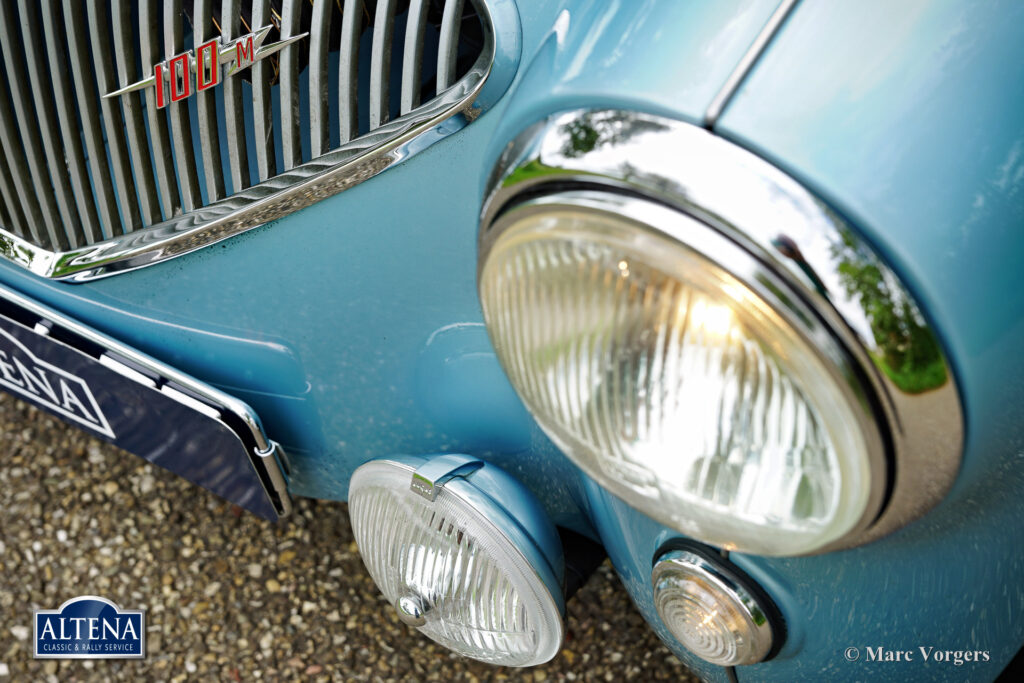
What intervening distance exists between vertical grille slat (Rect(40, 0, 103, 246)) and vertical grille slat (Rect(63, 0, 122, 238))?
12mm

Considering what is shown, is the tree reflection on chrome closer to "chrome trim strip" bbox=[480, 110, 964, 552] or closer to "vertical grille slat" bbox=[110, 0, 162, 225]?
"chrome trim strip" bbox=[480, 110, 964, 552]

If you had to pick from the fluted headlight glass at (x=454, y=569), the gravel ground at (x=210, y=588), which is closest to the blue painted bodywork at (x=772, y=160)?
the fluted headlight glass at (x=454, y=569)

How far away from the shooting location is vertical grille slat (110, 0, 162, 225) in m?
1.14

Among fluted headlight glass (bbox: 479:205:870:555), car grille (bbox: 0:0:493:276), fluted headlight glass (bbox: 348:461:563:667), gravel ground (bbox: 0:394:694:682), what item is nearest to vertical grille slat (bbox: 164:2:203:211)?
car grille (bbox: 0:0:493:276)

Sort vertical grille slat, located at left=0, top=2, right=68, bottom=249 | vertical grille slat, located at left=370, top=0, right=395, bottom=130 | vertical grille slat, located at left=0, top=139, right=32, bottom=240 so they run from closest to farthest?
vertical grille slat, located at left=370, top=0, right=395, bottom=130, vertical grille slat, located at left=0, top=2, right=68, bottom=249, vertical grille slat, located at left=0, top=139, right=32, bottom=240

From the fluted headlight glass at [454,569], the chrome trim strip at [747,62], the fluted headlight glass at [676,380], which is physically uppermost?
the chrome trim strip at [747,62]

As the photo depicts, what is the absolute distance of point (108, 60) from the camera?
118 centimetres

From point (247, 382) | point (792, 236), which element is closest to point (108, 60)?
point (247, 382)

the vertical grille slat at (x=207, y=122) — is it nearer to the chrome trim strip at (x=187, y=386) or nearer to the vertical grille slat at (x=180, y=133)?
the vertical grille slat at (x=180, y=133)

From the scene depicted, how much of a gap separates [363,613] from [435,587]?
56 cm

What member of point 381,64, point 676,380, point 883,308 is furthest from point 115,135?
point 883,308

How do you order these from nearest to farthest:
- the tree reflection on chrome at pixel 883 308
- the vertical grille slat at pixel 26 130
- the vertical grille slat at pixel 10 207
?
the tree reflection on chrome at pixel 883 308 < the vertical grille slat at pixel 26 130 < the vertical grille slat at pixel 10 207

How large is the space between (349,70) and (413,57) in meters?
0.08

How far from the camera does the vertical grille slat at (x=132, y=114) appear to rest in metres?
1.14
